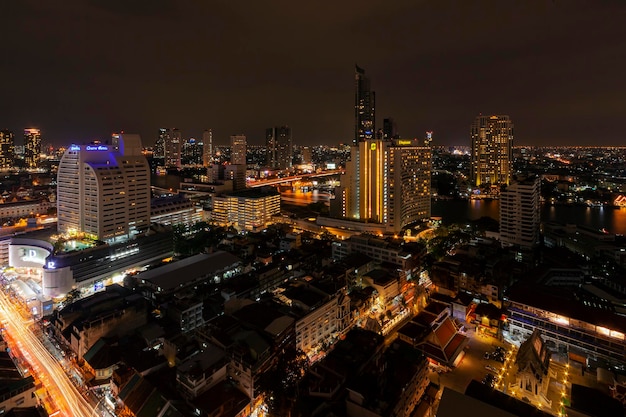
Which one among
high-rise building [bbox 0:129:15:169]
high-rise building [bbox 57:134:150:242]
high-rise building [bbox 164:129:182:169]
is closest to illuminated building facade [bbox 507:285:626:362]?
high-rise building [bbox 57:134:150:242]

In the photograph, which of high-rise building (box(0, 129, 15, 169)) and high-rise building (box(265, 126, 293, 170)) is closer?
high-rise building (box(0, 129, 15, 169))

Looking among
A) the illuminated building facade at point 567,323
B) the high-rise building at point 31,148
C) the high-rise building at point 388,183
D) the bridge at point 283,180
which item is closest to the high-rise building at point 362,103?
the bridge at point 283,180

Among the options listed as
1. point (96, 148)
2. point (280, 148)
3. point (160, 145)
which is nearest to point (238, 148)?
Answer: point (280, 148)

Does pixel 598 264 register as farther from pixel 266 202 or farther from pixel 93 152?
pixel 93 152

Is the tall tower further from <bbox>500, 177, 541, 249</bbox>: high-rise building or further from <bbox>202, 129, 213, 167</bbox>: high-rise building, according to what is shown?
<bbox>202, 129, 213, 167</bbox>: high-rise building

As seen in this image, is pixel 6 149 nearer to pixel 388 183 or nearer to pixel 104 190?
pixel 104 190

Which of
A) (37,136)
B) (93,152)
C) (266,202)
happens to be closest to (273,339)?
(93,152)

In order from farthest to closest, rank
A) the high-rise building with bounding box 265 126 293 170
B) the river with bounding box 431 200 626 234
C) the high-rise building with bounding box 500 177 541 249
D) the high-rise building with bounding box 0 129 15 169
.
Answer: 1. the high-rise building with bounding box 265 126 293 170
2. the high-rise building with bounding box 0 129 15 169
3. the river with bounding box 431 200 626 234
4. the high-rise building with bounding box 500 177 541 249
